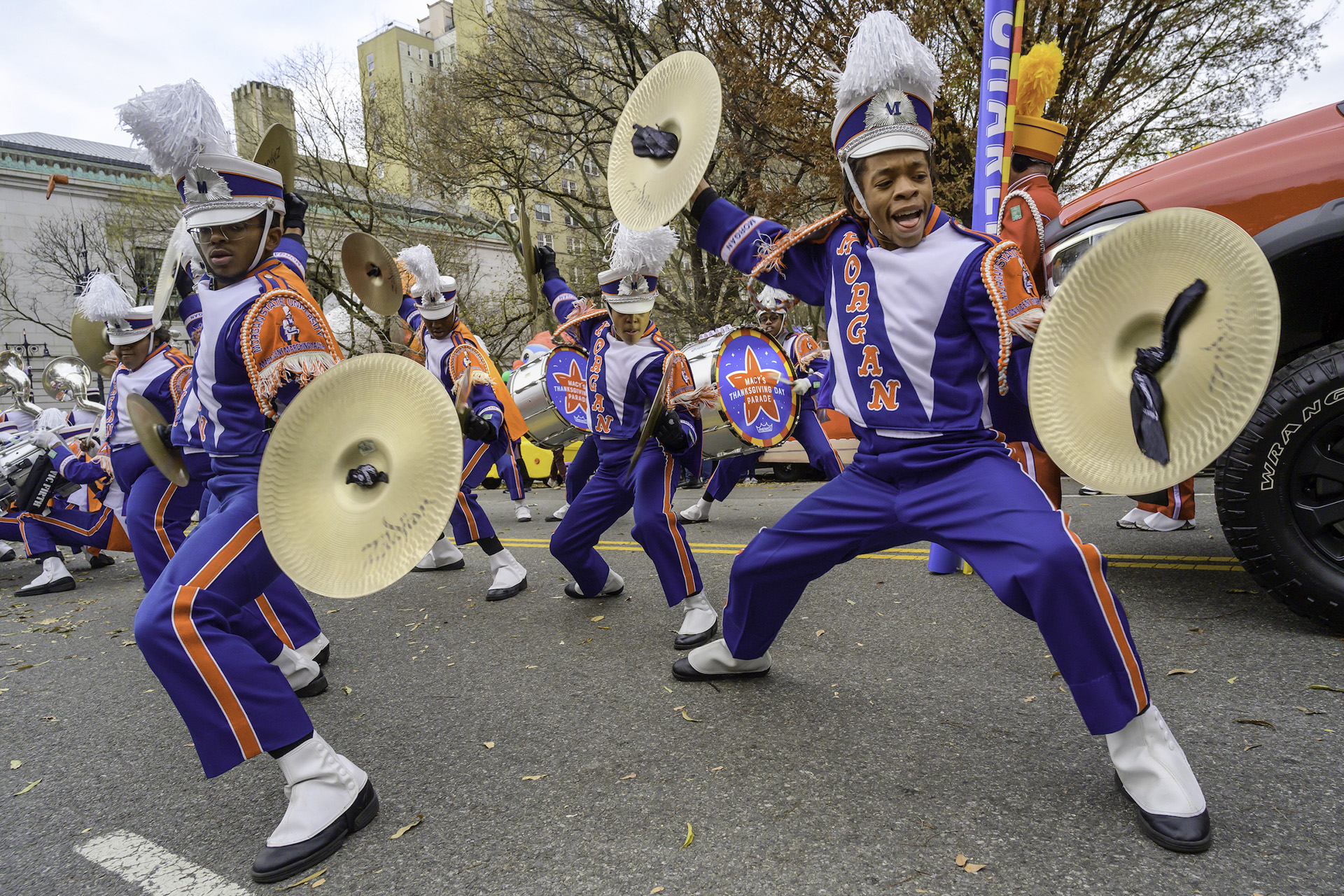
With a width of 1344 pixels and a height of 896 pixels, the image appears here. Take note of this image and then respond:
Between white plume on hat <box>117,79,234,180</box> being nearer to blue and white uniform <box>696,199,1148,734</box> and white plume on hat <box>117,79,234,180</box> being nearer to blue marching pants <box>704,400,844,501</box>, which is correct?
blue and white uniform <box>696,199,1148,734</box>

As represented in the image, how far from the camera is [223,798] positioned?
9.13 ft

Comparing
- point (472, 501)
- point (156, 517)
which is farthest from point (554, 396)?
point (156, 517)

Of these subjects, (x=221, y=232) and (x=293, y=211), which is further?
(x=293, y=211)

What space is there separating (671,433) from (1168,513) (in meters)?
Answer: 3.72

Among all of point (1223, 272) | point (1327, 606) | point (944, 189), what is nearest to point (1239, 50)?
point (944, 189)

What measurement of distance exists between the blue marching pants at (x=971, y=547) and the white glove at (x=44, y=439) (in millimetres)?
7300

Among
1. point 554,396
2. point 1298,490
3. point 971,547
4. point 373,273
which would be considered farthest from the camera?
point 554,396

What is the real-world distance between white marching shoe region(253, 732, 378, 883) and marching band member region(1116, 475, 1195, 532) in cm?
500

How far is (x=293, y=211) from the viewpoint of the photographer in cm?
330

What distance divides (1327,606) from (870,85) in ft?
8.73

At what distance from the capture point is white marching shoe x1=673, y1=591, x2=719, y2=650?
396cm

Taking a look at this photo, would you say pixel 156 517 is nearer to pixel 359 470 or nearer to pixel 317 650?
pixel 317 650

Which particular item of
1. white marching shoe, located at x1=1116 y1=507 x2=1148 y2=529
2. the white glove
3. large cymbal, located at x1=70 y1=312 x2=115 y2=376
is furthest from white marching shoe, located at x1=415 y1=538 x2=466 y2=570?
white marching shoe, located at x1=1116 y1=507 x2=1148 y2=529

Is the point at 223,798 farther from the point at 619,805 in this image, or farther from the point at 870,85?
the point at 870,85
